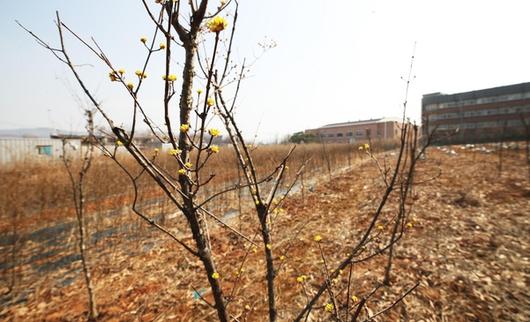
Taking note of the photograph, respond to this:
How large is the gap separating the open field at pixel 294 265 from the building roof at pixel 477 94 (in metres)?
45.3

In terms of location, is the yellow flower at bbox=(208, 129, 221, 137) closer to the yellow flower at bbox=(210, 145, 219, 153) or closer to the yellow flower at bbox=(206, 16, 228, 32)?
the yellow flower at bbox=(210, 145, 219, 153)

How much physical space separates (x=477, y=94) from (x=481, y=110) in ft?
9.43

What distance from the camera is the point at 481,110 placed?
41219mm

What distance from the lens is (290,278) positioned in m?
3.71

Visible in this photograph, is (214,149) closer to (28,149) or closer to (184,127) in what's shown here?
(184,127)

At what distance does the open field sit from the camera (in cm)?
304

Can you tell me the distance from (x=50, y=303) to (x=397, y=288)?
189 inches

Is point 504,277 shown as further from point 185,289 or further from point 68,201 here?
point 68,201

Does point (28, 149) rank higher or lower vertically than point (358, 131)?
lower

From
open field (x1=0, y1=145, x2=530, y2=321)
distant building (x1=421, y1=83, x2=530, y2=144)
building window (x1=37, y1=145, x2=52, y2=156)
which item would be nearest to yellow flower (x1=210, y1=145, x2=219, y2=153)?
open field (x1=0, y1=145, x2=530, y2=321)

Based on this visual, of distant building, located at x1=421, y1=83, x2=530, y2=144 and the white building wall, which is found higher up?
distant building, located at x1=421, y1=83, x2=530, y2=144

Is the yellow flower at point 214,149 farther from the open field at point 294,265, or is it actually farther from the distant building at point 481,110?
the distant building at point 481,110

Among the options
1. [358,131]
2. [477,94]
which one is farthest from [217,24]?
[358,131]

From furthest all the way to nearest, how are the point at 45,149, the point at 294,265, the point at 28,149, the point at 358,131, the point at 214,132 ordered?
the point at 358,131, the point at 45,149, the point at 28,149, the point at 294,265, the point at 214,132
